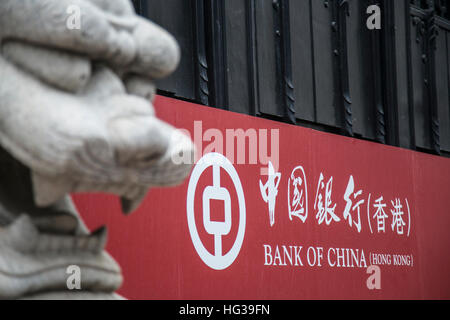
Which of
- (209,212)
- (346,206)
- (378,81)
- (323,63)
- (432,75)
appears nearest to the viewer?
(209,212)

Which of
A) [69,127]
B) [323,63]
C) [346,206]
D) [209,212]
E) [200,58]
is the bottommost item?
[69,127]

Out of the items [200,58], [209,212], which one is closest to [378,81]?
[200,58]

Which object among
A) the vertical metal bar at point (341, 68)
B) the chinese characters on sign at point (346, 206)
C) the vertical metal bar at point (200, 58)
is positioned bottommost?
the chinese characters on sign at point (346, 206)

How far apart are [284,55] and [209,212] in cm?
143

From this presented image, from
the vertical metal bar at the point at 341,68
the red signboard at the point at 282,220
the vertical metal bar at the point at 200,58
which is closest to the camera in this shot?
the red signboard at the point at 282,220

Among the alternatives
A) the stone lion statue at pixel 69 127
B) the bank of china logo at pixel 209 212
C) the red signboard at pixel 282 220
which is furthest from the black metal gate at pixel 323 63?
the stone lion statue at pixel 69 127

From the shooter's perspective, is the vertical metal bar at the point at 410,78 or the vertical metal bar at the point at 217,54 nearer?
the vertical metal bar at the point at 217,54

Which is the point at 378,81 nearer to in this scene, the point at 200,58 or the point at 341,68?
the point at 341,68

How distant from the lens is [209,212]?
4.27 metres

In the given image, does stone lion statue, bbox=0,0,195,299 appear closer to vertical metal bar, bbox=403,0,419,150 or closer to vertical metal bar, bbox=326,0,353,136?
vertical metal bar, bbox=326,0,353,136

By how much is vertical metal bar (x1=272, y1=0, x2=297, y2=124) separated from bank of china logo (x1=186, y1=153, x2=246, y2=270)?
0.89m

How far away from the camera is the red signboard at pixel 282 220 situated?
391cm

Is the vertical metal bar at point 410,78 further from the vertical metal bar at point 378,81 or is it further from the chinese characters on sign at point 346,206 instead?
the chinese characters on sign at point 346,206

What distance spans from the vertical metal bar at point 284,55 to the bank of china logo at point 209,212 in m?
0.89
